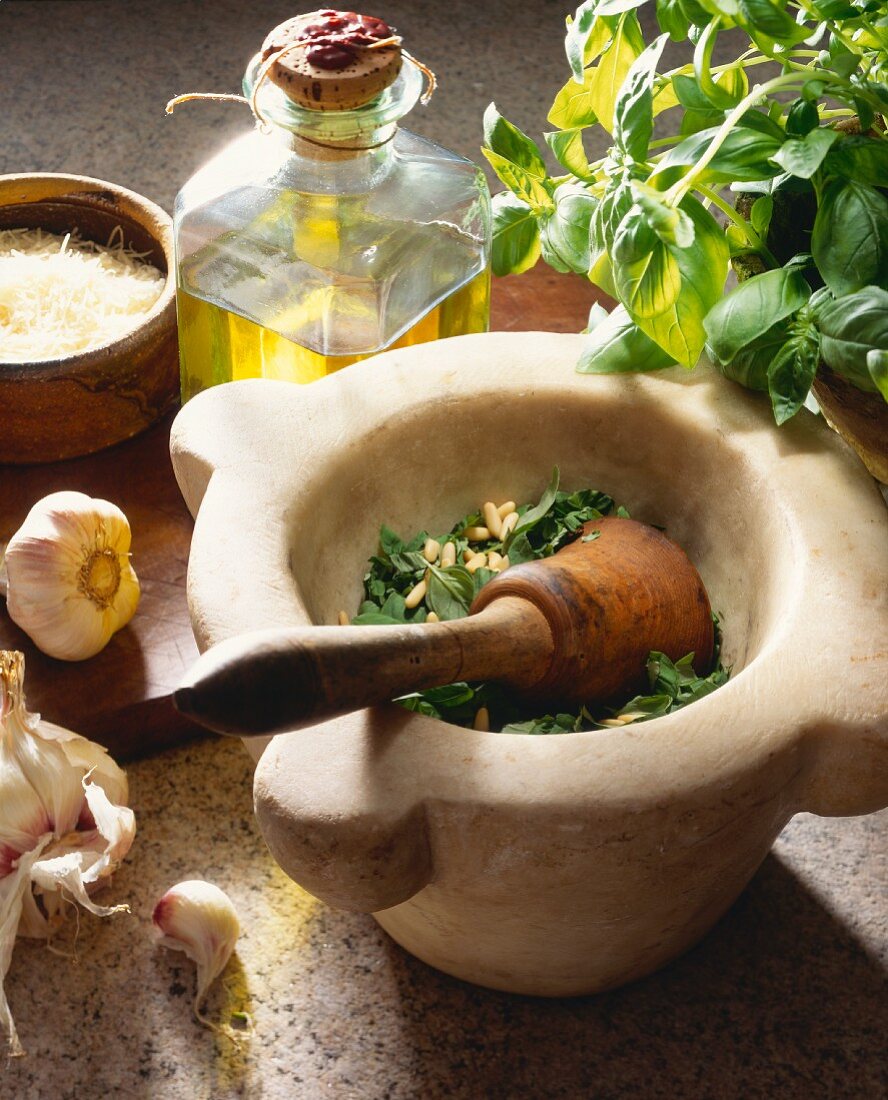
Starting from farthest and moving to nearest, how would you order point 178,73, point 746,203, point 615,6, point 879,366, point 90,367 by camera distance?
1. point 178,73
2. point 90,367
3. point 746,203
4. point 615,6
5. point 879,366

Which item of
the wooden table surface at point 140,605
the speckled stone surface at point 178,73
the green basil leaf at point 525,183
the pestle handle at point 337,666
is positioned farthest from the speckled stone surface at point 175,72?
the pestle handle at point 337,666

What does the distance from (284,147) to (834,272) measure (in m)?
0.45

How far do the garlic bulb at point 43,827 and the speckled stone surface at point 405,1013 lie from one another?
3 centimetres

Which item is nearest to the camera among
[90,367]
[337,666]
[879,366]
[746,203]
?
[337,666]

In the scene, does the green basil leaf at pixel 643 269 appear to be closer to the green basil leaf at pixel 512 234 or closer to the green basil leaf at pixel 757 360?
the green basil leaf at pixel 757 360

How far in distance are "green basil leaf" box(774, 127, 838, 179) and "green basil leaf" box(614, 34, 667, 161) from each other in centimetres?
9

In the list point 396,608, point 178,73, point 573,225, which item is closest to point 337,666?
point 396,608

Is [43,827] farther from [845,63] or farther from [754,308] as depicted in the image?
[845,63]

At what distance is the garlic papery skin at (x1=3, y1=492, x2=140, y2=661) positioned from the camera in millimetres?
1054

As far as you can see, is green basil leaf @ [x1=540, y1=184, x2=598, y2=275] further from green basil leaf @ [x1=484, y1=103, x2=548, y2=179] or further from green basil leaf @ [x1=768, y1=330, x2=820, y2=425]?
green basil leaf @ [x1=768, y1=330, x2=820, y2=425]

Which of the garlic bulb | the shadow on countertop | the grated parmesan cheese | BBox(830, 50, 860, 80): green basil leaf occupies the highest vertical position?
BBox(830, 50, 860, 80): green basil leaf

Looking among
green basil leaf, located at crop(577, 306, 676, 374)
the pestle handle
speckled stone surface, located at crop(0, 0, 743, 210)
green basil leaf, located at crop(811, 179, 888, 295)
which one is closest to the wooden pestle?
the pestle handle

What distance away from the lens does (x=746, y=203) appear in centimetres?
103

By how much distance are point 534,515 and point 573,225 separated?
0.23 m
